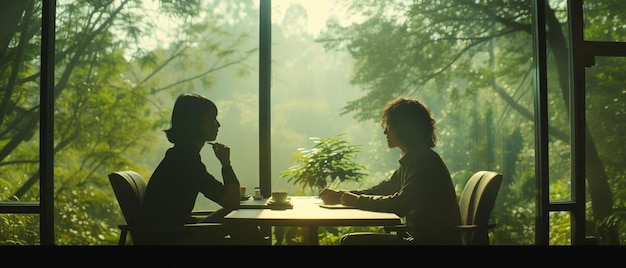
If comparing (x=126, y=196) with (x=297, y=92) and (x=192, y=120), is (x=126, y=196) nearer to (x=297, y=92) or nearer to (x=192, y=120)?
(x=192, y=120)

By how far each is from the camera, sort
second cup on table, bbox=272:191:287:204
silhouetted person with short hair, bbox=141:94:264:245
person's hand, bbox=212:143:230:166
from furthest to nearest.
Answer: person's hand, bbox=212:143:230:166, second cup on table, bbox=272:191:287:204, silhouetted person with short hair, bbox=141:94:264:245

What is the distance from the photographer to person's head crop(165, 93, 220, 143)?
2.80 m

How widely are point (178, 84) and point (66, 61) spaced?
812 millimetres

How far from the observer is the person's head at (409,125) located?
9.18 feet

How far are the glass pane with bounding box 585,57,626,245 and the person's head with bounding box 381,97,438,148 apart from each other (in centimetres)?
150

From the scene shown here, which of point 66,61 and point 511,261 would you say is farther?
point 66,61

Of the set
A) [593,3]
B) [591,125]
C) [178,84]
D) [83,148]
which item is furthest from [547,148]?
[83,148]

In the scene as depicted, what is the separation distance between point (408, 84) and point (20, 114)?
2.74 metres

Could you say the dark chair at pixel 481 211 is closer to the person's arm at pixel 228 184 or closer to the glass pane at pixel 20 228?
the person's arm at pixel 228 184

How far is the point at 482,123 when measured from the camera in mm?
3869

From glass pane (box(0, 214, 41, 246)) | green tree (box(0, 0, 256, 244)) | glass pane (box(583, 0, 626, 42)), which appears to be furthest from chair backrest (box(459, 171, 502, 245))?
glass pane (box(0, 214, 41, 246))

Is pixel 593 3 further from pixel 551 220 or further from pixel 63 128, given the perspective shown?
pixel 63 128

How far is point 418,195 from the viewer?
2576 mm

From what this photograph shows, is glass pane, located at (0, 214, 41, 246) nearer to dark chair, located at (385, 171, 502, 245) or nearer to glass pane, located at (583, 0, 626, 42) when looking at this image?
dark chair, located at (385, 171, 502, 245)
